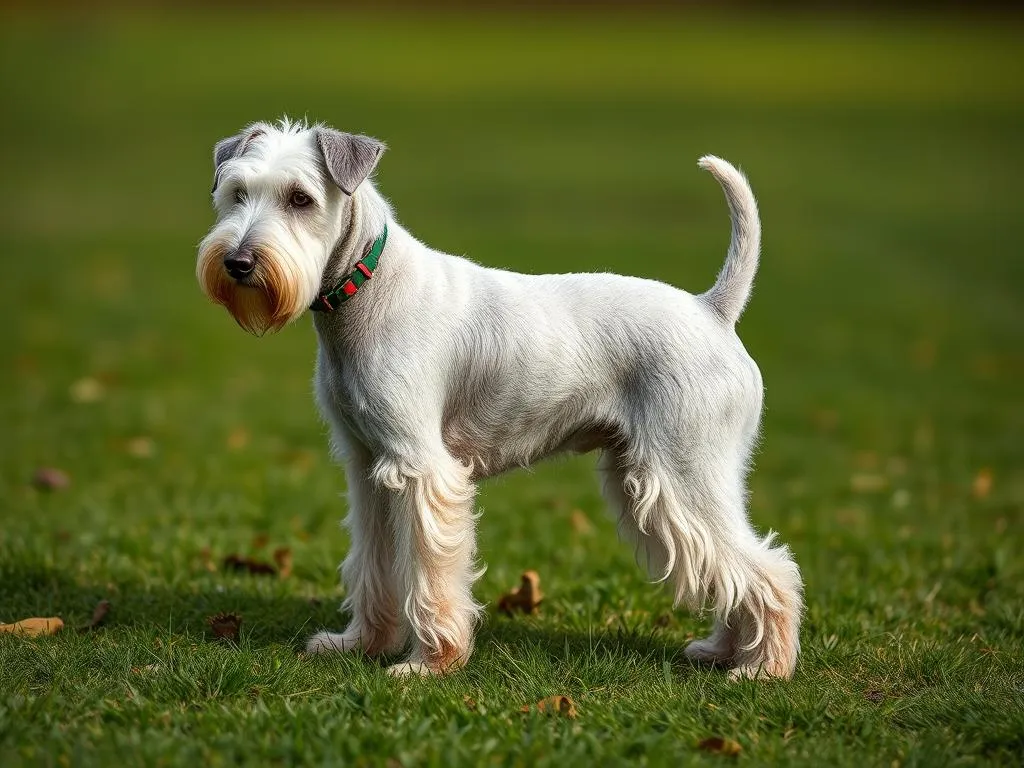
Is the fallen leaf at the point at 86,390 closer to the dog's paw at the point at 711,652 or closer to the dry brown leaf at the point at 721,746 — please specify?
the dog's paw at the point at 711,652

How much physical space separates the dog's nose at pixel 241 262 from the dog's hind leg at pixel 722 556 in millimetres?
1747

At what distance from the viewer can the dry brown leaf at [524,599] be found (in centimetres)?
589

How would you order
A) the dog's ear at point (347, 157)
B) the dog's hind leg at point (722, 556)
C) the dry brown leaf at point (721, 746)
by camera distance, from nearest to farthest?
the dry brown leaf at point (721, 746)
the dog's ear at point (347, 157)
the dog's hind leg at point (722, 556)

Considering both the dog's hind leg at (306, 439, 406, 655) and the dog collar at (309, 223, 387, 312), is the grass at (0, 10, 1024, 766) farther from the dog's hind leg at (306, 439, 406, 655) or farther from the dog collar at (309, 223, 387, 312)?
the dog collar at (309, 223, 387, 312)

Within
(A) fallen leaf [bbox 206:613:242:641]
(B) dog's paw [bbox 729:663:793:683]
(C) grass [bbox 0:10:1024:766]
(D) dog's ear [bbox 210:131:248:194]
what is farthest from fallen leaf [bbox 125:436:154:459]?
(B) dog's paw [bbox 729:663:793:683]

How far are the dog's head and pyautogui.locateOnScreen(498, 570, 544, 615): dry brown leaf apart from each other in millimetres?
1955

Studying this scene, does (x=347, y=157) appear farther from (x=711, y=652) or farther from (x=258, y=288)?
(x=711, y=652)

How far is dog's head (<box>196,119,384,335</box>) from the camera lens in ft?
14.9

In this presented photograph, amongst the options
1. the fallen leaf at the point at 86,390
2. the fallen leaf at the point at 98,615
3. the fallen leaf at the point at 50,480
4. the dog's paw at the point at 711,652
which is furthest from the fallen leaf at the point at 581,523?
the fallen leaf at the point at 86,390

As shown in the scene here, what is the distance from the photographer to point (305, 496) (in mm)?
7938

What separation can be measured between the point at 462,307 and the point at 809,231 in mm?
15690

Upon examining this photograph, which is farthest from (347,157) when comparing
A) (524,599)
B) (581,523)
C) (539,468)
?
(539,468)

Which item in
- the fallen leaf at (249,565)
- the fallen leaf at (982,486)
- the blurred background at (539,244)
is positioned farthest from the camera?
the fallen leaf at (982,486)

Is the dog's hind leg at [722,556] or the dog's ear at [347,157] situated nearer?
the dog's ear at [347,157]
